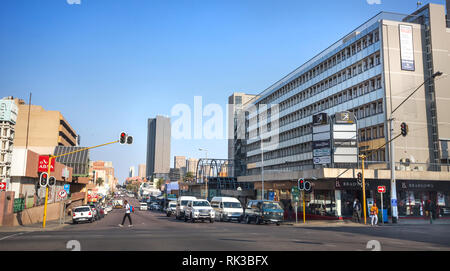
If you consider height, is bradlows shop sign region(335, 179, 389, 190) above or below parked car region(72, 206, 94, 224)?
above

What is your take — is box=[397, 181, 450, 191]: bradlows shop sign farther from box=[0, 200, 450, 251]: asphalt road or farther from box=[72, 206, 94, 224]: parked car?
box=[72, 206, 94, 224]: parked car

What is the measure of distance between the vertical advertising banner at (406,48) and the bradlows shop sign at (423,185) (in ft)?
56.0

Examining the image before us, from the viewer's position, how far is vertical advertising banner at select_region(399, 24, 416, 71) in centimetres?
4909

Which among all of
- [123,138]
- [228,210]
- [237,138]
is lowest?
[228,210]

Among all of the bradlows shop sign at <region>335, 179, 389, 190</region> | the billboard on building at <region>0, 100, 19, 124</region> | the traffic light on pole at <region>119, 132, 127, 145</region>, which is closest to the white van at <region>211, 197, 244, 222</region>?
the bradlows shop sign at <region>335, 179, 389, 190</region>

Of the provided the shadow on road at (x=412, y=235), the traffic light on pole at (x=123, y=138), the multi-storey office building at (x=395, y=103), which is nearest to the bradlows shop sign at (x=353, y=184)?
the multi-storey office building at (x=395, y=103)

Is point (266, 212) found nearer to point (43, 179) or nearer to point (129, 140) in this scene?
point (129, 140)

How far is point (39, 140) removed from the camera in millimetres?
92375

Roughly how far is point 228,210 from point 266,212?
6118 mm

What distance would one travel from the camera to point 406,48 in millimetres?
49500

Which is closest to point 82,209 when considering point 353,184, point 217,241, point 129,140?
point 129,140

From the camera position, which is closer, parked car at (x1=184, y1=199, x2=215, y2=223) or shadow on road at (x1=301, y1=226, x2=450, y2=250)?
shadow on road at (x1=301, y1=226, x2=450, y2=250)

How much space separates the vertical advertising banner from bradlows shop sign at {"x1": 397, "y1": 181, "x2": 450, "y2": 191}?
17070 mm
